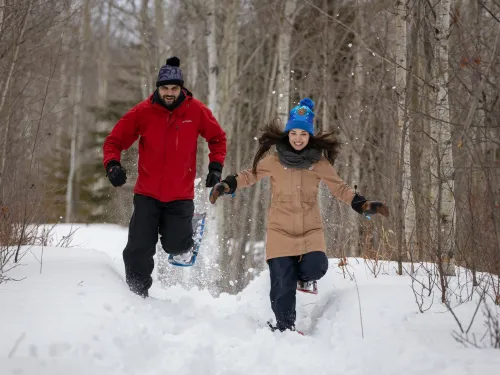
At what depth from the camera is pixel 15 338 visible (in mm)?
2799

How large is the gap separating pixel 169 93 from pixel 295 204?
4.39 feet

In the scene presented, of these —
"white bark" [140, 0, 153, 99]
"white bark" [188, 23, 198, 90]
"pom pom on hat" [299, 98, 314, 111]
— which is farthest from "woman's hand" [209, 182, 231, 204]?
"white bark" [140, 0, 153, 99]

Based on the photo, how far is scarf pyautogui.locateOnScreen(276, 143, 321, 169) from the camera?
4512mm

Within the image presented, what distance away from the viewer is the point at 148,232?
15.6ft

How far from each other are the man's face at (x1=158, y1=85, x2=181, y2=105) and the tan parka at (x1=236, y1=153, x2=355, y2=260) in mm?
825

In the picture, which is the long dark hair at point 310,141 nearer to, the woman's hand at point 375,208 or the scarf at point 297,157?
the scarf at point 297,157

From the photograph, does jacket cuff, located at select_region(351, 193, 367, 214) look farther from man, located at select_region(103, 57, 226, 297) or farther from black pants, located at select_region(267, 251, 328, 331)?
man, located at select_region(103, 57, 226, 297)

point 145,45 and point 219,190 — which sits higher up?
point 145,45

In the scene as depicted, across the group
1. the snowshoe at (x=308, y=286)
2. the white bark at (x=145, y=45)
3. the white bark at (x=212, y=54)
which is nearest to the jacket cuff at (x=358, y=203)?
the snowshoe at (x=308, y=286)

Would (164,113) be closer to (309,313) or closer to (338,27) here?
(309,313)

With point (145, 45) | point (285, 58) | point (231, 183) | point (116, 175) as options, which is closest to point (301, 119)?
point (231, 183)

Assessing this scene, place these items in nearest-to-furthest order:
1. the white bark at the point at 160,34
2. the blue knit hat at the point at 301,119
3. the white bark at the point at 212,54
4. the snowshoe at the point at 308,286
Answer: the blue knit hat at the point at 301,119 < the snowshoe at the point at 308,286 < the white bark at the point at 212,54 < the white bark at the point at 160,34

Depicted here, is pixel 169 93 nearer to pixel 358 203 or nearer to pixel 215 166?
pixel 215 166

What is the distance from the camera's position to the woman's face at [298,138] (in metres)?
4.52
